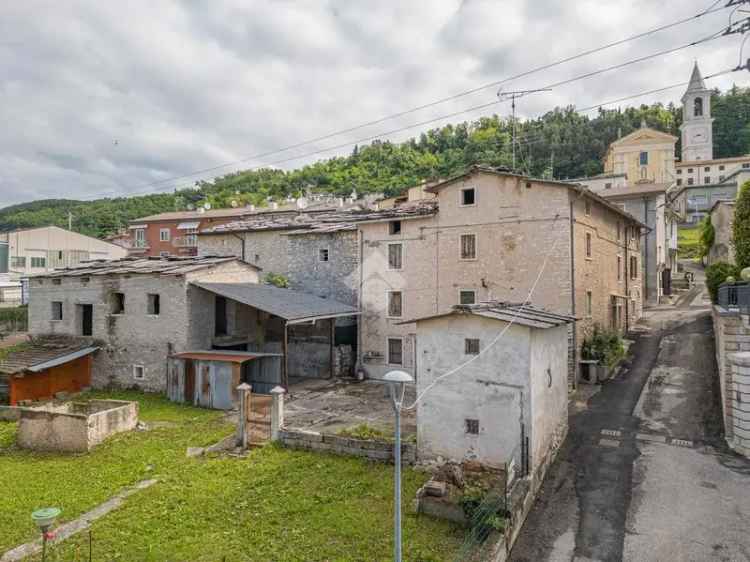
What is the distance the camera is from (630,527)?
9.92 meters

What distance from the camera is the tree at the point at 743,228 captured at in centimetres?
1783

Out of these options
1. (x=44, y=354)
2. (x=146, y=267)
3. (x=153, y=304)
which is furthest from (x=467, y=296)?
(x=44, y=354)

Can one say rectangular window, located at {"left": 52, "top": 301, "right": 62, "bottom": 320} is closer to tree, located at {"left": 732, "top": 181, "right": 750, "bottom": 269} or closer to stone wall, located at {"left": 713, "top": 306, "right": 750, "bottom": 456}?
stone wall, located at {"left": 713, "top": 306, "right": 750, "bottom": 456}

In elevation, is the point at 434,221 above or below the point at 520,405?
above

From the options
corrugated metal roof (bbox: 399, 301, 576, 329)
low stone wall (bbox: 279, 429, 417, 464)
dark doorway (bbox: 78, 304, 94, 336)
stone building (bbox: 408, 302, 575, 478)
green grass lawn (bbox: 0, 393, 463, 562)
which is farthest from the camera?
dark doorway (bbox: 78, 304, 94, 336)

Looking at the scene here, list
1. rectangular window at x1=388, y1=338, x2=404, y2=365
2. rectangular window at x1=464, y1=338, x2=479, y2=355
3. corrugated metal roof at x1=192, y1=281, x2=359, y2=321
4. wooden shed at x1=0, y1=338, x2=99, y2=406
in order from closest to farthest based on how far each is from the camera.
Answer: rectangular window at x1=464, y1=338, x2=479, y2=355 < wooden shed at x1=0, y1=338, x2=99, y2=406 < corrugated metal roof at x1=192, y1=281, x2=359, y2=321 < rectangular window at x1=388, y1=338, x2=404, y2=365

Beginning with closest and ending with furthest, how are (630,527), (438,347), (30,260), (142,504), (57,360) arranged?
(630,527) → (142,504) → (438,347) → (57,360) → (30,260)

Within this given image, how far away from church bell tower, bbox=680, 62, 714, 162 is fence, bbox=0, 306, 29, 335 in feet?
294

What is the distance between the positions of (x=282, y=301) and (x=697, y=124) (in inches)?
3218

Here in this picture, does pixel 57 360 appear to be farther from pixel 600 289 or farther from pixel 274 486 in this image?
pixel 600 289

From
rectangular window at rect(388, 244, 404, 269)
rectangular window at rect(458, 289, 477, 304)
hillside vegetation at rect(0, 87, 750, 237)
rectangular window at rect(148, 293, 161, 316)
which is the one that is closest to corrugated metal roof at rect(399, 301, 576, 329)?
rectangular window at rect(458, 289, 477, 304)

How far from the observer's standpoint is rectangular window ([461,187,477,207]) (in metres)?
22.2

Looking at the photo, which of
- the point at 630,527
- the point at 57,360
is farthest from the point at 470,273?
→ the point at 57,360

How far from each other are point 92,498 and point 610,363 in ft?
66.7
